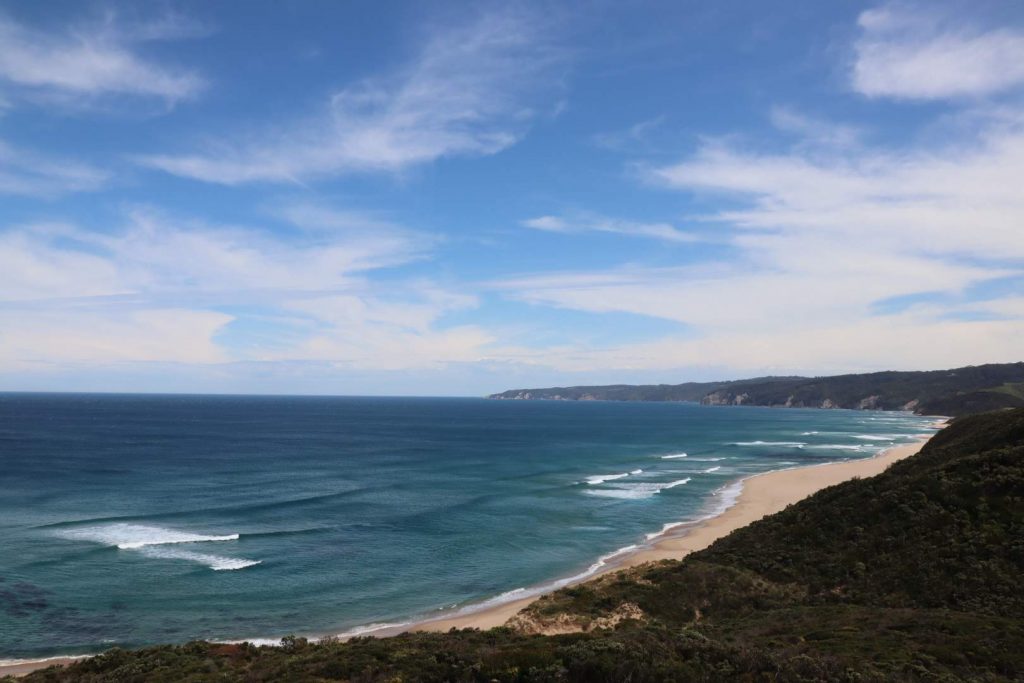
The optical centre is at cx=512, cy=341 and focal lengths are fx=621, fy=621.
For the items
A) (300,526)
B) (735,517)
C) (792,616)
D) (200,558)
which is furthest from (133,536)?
(735,517)

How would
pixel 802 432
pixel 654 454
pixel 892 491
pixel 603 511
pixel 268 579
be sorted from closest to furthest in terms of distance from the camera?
pixel 892 491, pixel 268 579, pixel 603 511, pixel 654 454, pixel 802 432

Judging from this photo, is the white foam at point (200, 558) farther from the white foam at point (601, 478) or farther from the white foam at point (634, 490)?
the white foam at point (601, 478)

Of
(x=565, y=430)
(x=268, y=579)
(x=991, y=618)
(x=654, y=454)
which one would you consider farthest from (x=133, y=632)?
(x=565, y=430)

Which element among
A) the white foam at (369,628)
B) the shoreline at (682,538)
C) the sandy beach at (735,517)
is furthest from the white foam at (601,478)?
the white foam at (369,628)

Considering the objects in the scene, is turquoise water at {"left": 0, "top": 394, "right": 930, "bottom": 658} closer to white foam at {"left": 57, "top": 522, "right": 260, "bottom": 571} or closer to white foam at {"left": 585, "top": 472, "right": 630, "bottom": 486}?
white foam at {"left": 57, "top": 522, "right": 260, "bottom": 571}

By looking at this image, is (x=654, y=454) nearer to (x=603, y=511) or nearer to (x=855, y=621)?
(x=603, y=511)

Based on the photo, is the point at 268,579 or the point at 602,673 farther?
the point at 268,579
